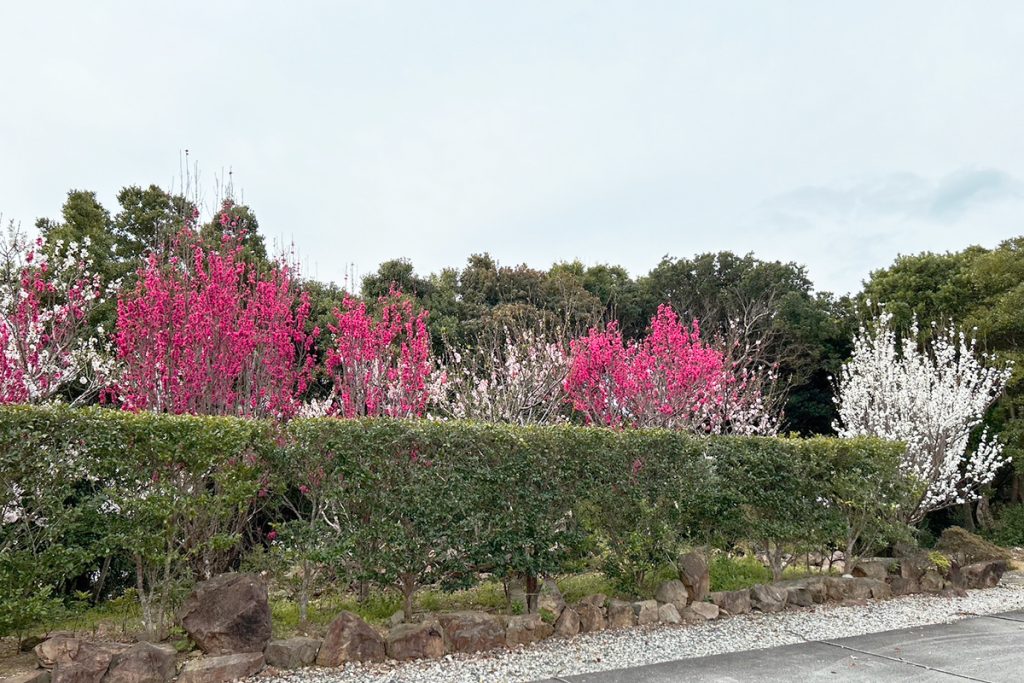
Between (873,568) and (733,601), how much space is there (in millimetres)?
2375

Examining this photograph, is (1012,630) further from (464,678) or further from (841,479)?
(464,678)

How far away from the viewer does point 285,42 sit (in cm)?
761

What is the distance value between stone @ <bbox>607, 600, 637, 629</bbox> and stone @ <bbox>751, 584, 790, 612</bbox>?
5.31ft

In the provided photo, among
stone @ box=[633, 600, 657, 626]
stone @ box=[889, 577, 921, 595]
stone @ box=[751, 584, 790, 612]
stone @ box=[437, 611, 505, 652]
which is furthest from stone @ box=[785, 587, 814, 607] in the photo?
stone @ box=[437, 611, 505, 652]

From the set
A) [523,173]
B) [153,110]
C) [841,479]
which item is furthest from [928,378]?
[153,110]

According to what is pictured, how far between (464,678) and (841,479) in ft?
16.6

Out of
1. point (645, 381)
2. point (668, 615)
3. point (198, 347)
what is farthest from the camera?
point (645, 381)

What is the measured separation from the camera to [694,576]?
6.89 meters

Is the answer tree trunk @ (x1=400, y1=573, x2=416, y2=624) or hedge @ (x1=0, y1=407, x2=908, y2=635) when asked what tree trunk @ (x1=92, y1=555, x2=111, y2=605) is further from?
tree trunk @ (x1=400, y1=573, x2=416, y2=624)

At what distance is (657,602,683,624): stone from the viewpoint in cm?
654

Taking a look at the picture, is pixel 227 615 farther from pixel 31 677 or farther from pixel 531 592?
pixel 531 592

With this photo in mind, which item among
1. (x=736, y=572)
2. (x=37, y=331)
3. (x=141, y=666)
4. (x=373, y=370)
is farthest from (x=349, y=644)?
(x=37, y=331)

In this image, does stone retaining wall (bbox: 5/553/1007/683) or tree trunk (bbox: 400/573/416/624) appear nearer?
stone retaining wall (bbox: 5/553/1007/683)

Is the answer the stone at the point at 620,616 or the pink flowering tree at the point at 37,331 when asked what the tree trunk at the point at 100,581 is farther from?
the stone at the point at 620,616
